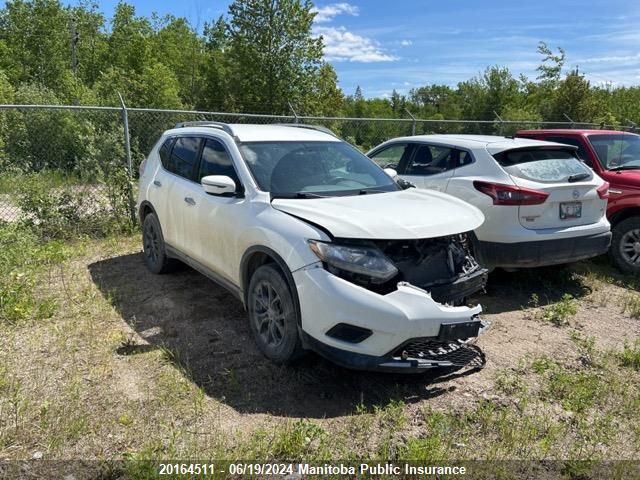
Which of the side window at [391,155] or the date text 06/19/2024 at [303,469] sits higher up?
the side window at [391,155]

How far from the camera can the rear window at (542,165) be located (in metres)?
5.28

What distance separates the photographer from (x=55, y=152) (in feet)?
31.3

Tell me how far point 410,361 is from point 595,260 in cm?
491

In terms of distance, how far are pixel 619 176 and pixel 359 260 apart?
193 inches

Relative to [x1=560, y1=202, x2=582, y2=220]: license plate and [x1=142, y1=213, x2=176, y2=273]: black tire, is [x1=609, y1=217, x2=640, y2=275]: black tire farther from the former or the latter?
[x1=142, y1=213, x2=176, y2=273]: black tire

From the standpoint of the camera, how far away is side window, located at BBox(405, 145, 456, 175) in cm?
590

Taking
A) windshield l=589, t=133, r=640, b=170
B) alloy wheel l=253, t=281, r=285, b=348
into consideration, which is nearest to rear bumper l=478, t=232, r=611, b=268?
windshield l=589, t=133, r=640, b=170

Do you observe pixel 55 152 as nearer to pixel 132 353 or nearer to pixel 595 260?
pixel 132 353

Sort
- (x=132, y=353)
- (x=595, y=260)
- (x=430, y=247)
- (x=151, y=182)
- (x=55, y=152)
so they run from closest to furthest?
(x=430, y=247) → (x=132, y=353) → (x=151, y=182) → (x=595, y=260) → (x=55, y=152)

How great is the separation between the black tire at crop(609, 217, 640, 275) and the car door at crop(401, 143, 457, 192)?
250 centimetres

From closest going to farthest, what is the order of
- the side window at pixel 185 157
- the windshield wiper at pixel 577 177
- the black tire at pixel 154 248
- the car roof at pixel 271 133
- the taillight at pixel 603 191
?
the car roof at pixel 271 133
the side window at pixel 185 157
the windshield wiper at pixel 577 177
the taillight at pixel 603 191
the black tire at pixel 154 248

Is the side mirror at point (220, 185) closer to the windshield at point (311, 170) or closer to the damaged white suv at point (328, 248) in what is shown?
the damaged white suv at point (328, 248)

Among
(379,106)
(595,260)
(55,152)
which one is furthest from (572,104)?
(379,106)

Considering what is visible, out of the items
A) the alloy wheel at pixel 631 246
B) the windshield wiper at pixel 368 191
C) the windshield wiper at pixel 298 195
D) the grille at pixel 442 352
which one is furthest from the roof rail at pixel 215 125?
the alloy wheel at pixel 631 246
